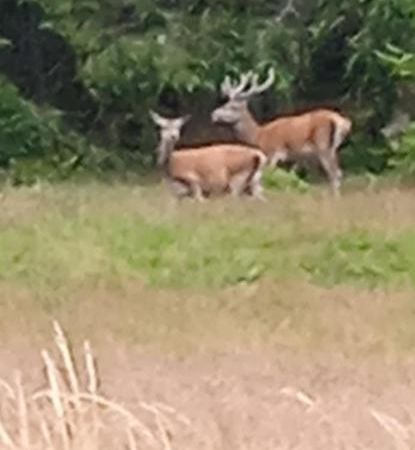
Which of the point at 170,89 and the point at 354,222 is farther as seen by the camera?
the point at 170,89

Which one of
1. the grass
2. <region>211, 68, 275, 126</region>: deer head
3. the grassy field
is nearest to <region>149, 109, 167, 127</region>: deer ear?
<region>211, 68, 275, 126</region>: deer head

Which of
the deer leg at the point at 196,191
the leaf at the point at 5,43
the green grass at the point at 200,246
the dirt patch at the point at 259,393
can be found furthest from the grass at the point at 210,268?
the leaf at the point at 5,43

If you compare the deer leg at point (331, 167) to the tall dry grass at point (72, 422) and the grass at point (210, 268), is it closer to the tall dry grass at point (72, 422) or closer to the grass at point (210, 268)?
the grass at point (210, 268)

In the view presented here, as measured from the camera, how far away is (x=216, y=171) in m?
17.6

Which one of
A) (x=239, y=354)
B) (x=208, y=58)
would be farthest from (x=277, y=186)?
(x=239, y=354)

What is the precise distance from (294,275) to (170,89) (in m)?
8.21

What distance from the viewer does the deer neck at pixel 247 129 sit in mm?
19750

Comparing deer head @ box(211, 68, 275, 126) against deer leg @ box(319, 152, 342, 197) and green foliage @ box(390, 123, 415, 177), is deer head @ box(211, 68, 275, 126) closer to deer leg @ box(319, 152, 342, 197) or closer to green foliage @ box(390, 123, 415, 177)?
deer leg @ box(319, 152, 342, 197)

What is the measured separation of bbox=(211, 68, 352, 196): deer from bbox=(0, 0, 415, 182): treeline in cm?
56

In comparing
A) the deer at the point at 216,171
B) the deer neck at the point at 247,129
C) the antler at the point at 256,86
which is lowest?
the deer neck at the point at 247,129

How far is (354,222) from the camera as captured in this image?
14.8 metres

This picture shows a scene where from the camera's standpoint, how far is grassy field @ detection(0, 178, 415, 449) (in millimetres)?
9227

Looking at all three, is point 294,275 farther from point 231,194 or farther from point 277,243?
point 231,194

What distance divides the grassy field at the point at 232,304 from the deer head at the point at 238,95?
3.27 meters
